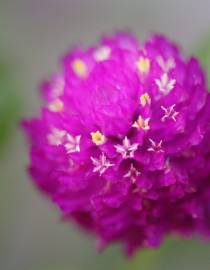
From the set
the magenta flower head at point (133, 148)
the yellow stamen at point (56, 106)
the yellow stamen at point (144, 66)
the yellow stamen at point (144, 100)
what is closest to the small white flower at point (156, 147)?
the magenta flower head at point (133, 148)

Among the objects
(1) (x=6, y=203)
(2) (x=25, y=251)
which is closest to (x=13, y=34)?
(1) (x=6, y=203)

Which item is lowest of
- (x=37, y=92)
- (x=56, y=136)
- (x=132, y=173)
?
(x=37, y=92)

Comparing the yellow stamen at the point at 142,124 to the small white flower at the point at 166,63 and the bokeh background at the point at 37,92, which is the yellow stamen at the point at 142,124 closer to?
the small white flower at the point at 166,63

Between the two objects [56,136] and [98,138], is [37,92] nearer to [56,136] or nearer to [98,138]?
[56,136]

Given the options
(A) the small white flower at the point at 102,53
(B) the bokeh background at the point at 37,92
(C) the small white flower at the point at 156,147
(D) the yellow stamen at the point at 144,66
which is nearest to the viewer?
(C) the small white flower at the point at 156,147

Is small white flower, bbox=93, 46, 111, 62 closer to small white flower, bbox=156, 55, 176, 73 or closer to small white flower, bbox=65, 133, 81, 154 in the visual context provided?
Answer: small white flower, bbox=156, 55, 176, 73

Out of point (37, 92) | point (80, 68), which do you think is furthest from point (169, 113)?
point (37, 92)

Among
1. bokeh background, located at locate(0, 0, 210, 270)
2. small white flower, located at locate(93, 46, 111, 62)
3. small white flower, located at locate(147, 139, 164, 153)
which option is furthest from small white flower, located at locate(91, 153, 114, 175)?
bokeh background, located at locate(0, 0, 210, 270)
